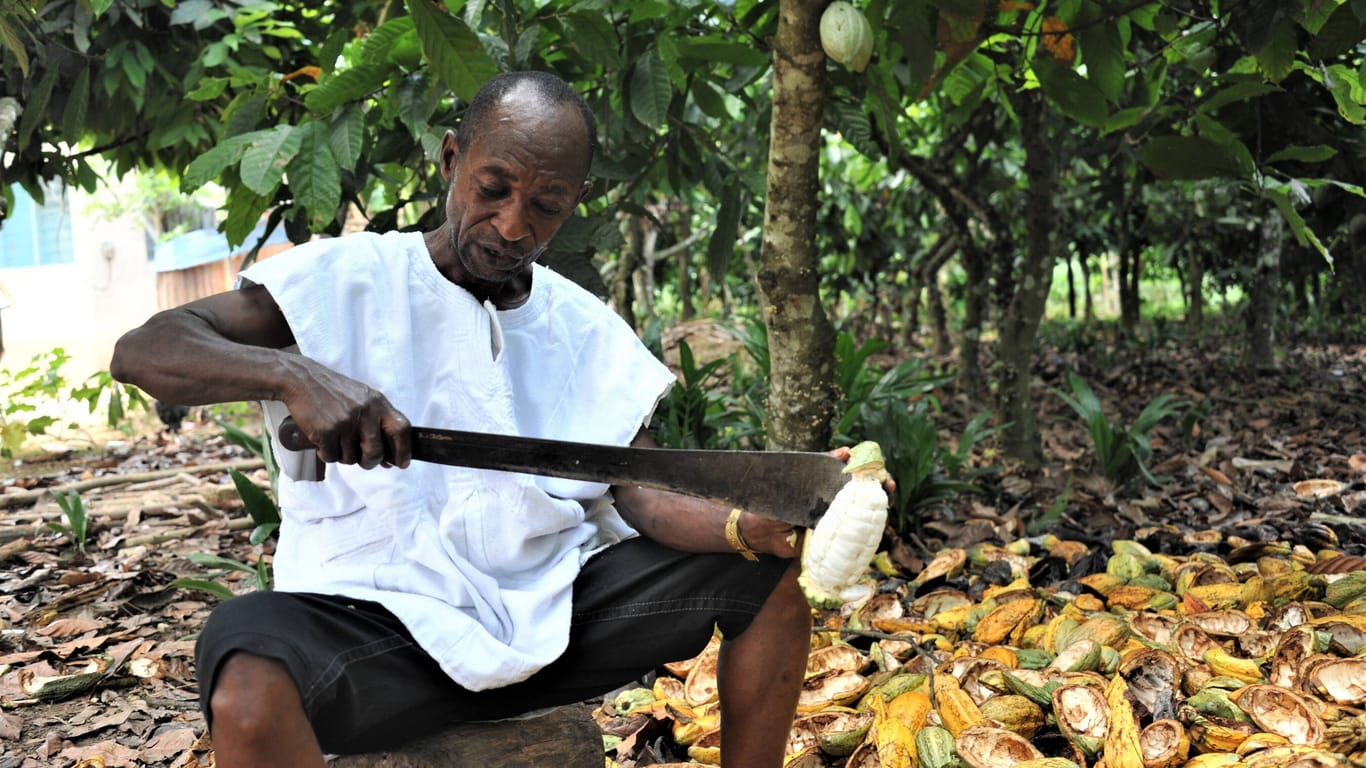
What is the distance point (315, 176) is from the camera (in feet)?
6.61

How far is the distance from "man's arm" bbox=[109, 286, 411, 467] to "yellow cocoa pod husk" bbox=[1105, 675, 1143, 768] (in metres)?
1.11

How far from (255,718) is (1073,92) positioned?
6.34ft

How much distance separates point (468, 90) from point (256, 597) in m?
0.91

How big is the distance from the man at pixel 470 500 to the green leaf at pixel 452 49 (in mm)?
294

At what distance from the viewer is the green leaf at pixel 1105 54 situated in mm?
2213

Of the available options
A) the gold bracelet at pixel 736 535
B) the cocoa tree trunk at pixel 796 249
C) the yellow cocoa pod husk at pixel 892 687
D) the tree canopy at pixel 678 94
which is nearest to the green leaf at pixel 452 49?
the tree canopy at pixel 678 94

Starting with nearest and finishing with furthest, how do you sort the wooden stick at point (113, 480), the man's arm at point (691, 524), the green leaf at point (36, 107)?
the man's arm at point (691, 524) < the green leaf at point (36, 107) < the wooden stick at point (113, 480)

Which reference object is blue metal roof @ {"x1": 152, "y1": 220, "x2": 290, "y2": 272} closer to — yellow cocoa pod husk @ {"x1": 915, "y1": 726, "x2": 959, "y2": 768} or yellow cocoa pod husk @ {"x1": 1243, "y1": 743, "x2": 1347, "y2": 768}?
yellow cocoa pod husk @ {"x1": 915, "y1": 726, "x2": 959, "y2": 768}

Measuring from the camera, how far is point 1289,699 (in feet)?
A: 5.46

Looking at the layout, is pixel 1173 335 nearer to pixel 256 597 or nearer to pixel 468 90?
pixel 468 90

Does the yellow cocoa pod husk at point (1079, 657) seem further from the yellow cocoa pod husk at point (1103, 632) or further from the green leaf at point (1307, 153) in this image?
the green leaf at point (1307, 153)

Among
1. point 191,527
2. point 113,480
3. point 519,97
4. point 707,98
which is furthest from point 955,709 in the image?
point 113,480

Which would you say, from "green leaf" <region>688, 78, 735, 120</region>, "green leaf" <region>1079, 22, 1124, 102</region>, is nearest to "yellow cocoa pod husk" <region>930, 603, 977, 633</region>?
"green leaf" <region>1079, 22, 1124, 102</region>

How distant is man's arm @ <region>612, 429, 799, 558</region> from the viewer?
1387 millimetres
